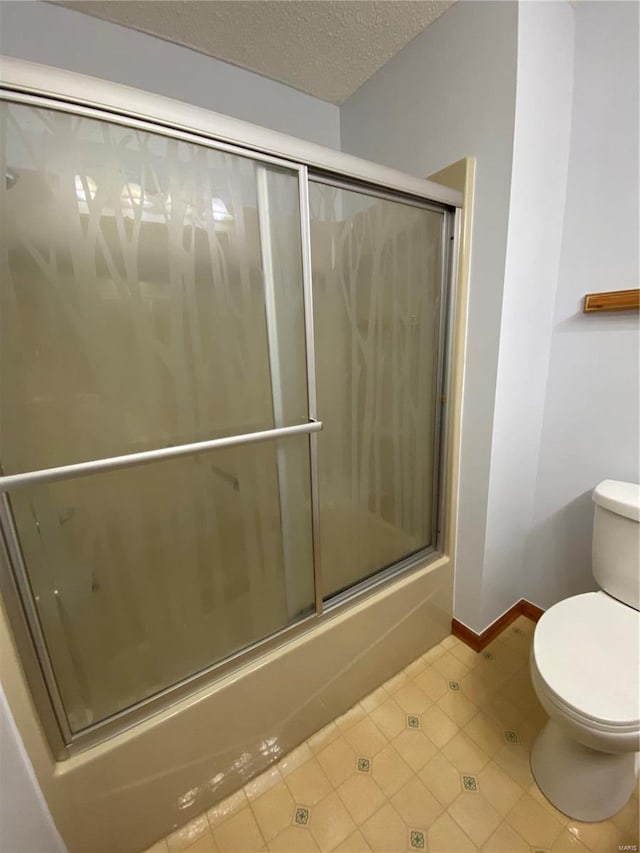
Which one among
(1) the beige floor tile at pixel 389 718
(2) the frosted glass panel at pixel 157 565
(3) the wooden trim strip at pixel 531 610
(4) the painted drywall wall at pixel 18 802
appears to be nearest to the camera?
(4) the painted drywall wall at pixel 18 802

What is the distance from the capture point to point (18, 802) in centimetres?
72

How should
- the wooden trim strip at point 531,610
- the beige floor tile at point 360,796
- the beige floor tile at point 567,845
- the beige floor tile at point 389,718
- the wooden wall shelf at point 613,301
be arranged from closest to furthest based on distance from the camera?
the beige floor tile at point 567,845
the beige floor tile at point 360,796
the wooden wall shelf at point 613,301
the beige floor tile at point 389,718
the wooden trim strip at point 531,610

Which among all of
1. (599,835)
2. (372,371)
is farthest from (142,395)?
(599,835)

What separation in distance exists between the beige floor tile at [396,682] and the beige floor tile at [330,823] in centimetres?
40

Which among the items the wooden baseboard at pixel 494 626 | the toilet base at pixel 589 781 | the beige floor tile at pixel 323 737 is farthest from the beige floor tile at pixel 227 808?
the wooden baseboard at pixel 494 626

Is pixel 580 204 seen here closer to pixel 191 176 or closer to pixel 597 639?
pixel 191 176

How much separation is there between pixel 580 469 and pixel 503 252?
880mm

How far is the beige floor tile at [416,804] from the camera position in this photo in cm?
103

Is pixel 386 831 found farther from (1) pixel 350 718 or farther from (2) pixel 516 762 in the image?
(2) pixel 516 762

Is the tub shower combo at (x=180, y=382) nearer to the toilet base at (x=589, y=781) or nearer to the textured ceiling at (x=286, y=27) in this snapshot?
the textured ceiling at (x=286, y=27)

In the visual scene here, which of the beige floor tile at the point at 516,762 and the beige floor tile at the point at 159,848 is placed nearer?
the beige floor tile at the point at 159,848

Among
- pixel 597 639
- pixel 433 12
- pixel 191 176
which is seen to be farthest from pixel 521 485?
pixel 433 12

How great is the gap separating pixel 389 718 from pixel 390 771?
0.16 m

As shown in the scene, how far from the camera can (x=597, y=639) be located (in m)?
1.05
